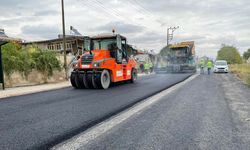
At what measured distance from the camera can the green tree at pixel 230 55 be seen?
241ft

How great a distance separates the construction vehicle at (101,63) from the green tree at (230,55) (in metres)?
67.9

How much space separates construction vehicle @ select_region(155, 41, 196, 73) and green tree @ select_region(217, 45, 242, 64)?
52.3 m

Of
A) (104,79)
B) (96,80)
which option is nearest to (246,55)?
(104,79)

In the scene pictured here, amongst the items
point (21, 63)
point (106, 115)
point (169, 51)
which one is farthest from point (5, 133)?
point (169, 51)

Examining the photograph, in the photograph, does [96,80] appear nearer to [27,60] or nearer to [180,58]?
[27,60]

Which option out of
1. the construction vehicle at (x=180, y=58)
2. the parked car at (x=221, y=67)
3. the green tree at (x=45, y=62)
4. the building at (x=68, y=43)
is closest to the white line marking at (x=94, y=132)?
the green tree at (x=45, y=62)

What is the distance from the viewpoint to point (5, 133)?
4195 millimetres

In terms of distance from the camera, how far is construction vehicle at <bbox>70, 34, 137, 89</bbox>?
11391 mm

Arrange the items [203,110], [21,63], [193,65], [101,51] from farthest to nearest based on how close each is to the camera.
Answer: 1. [193,65]
2. [21,63]
3. [101,51]
4. [203,110]

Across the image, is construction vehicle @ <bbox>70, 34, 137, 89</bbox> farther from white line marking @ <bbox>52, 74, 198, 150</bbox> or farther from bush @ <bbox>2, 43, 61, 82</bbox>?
white line marking @ <bbox>52, 74, 198, 150</bbox>

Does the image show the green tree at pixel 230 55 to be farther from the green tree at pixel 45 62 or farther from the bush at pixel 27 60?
the bush at pixel 27 60

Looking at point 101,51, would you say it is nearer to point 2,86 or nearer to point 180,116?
point 2,86

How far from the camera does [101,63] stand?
1138cm

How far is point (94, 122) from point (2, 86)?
360 inches
